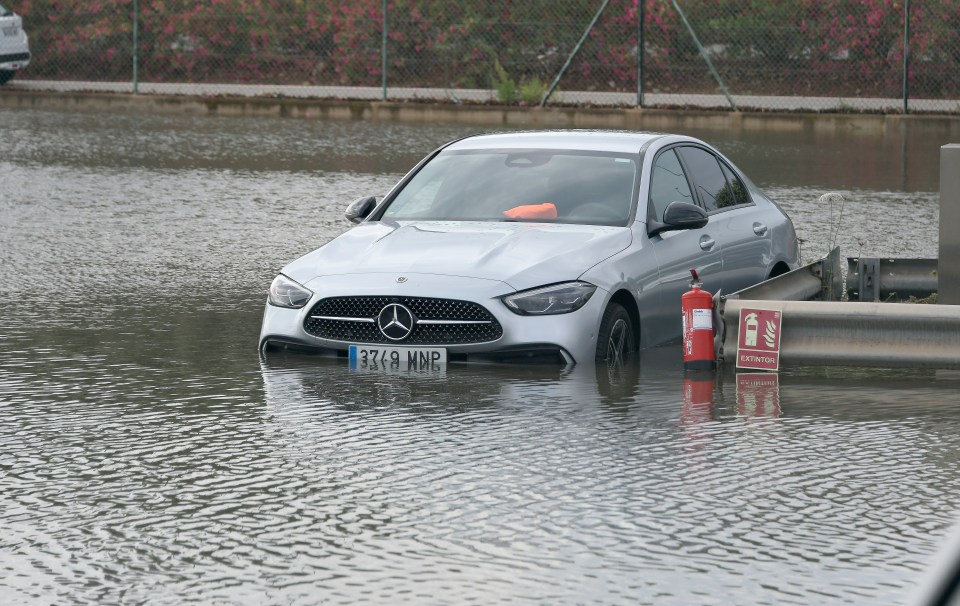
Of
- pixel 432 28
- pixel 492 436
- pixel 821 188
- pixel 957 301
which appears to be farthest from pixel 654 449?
pixel 432 28

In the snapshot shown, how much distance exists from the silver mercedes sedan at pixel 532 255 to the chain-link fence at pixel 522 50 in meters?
16.4

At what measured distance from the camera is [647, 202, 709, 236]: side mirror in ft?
34.2

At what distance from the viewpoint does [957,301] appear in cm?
1062

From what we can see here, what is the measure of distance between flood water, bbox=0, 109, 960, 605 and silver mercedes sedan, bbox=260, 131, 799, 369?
0.21 meters

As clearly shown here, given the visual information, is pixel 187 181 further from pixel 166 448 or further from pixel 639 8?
pixel 166 448

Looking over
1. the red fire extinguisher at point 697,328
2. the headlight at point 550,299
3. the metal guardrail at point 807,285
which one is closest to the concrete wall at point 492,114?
the metal guardrail at point 807,285

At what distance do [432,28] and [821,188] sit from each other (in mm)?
13080

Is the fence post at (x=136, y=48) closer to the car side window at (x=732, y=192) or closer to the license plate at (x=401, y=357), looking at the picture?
the car side window at (x=732, y=192)

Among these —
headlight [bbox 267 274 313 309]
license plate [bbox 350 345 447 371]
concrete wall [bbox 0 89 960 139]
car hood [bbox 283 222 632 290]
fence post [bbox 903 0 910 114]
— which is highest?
fence post [bbox 903 0 910 114]

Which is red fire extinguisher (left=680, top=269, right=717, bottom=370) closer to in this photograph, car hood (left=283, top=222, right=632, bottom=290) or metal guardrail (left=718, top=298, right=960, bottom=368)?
metal guardrail (left=718, top=298, right=960, bottom=368)

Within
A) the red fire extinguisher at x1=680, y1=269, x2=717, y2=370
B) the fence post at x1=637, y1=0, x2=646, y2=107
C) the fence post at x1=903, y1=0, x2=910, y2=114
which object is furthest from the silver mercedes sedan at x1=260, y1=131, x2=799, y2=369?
the fence post at x1=637, y1=0, x2=646, y2=107

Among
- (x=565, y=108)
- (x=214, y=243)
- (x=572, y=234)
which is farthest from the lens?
(x=565, y=108)

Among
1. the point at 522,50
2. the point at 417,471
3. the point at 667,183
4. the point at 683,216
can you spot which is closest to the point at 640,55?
the point at 522,50

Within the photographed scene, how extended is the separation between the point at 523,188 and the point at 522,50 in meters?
20.5
